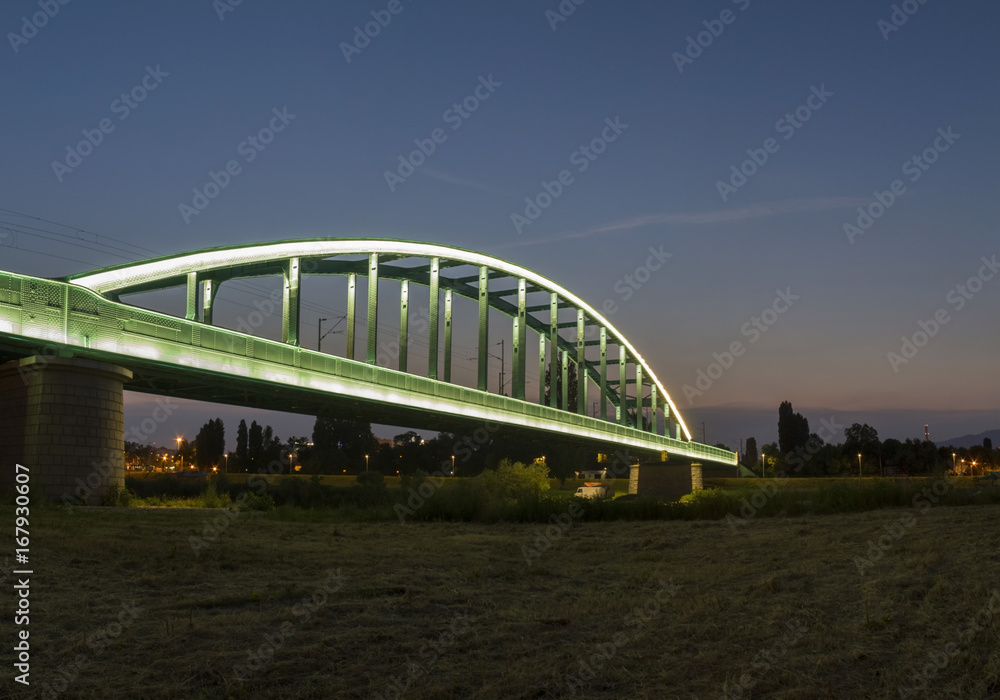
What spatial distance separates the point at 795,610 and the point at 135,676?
5381 millimetres

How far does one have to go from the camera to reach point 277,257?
36500 mm

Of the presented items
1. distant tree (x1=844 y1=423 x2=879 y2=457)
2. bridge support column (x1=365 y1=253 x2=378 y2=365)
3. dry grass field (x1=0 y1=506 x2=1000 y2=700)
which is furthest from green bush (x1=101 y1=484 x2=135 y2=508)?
distant tree (x1=844 y1=423 x2=879 y2=457)

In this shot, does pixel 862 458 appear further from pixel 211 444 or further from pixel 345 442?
pixel 211 444

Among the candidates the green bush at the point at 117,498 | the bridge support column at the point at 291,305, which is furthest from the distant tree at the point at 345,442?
the green bush at the point at 117,498

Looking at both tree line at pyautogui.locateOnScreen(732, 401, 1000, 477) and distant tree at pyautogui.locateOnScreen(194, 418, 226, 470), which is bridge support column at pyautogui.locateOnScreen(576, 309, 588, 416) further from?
distant tree at pyautogui.locateOnScreen(194, 418, 226, 470)

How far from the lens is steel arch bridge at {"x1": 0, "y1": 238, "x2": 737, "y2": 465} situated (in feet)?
78.5

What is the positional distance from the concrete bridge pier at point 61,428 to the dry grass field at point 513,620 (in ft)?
36.2

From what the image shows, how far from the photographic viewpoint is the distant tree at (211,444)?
366ft

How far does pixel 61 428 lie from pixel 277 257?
52.0 ft

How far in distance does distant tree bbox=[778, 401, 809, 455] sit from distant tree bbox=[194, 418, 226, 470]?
88966 millimetres

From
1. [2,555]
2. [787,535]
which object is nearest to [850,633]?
[787,535]

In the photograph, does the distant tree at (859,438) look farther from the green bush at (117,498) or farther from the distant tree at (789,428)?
the green bush at (117,498)

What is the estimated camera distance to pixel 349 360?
36.5 metres

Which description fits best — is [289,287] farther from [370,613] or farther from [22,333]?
[370,613]
